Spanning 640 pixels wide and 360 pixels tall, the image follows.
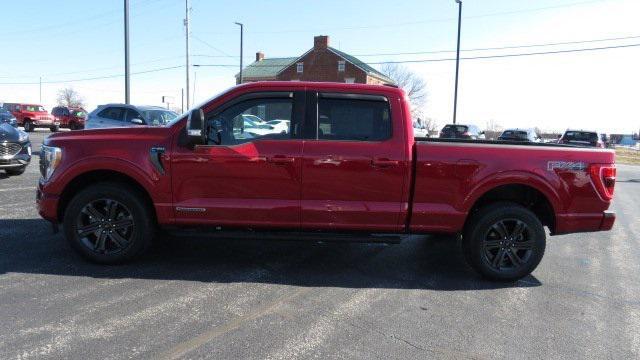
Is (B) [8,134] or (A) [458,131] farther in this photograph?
(A) [458,131]

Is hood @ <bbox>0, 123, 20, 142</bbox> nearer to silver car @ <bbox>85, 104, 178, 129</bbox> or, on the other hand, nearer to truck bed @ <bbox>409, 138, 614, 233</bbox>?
silver car @ <bbox>85, 104, 178, 129</bbox>

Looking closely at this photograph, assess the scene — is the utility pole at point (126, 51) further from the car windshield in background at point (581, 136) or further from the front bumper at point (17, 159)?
the car windshield in background at point (581, 136)

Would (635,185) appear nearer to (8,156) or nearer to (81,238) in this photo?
(81,238)

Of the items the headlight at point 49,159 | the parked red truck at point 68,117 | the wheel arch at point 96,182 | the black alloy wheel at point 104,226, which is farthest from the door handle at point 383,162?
the parked red truck at point 68,117

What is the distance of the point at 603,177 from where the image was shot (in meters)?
4.86

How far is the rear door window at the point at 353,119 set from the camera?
4.79m

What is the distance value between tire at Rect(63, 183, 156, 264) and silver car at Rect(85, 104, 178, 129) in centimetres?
844

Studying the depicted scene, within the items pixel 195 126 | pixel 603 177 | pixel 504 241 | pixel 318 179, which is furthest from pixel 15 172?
pixel 603 177

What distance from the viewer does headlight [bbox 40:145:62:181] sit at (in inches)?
193

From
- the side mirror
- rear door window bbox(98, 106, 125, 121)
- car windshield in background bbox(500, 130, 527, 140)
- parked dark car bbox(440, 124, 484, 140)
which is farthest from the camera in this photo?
parked dark car bbox(440, 124, 484, 140)

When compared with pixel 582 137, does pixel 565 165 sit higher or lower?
lower

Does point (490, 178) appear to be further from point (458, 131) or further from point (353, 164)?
point (458, 131)

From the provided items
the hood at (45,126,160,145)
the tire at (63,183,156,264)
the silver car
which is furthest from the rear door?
the silver car

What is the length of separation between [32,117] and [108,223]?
32.0 m
